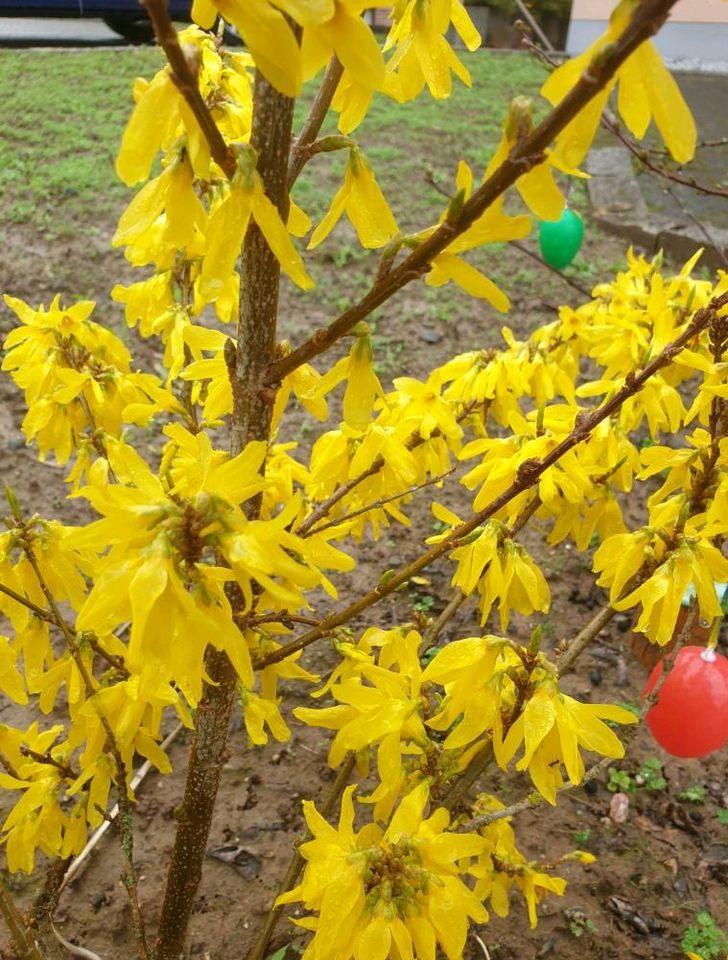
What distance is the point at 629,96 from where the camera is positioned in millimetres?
660

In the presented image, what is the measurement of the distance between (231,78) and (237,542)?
1022mm

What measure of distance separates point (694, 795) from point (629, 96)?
1970 mm

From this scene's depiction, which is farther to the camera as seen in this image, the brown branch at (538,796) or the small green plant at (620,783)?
the small green plant at (620,783)

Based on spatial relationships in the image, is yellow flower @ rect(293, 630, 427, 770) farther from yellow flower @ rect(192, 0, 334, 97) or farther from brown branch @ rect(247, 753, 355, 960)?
yellow flower @ rect(192, 0, 334, 97)

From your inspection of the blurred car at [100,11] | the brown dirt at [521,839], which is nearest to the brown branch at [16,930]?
the brown dirt at [521,839]

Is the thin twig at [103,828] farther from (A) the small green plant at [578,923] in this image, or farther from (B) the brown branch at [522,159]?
(B) the brown branch at [522,159]

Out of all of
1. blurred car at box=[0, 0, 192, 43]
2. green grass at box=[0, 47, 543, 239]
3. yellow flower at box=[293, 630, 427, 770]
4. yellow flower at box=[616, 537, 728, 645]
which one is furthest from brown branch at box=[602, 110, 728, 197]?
blurred car at box=[0, 0, 192, 43]

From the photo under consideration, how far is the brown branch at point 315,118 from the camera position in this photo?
950 mm

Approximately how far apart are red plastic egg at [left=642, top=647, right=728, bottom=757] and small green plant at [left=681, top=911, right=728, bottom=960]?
54 centimetres

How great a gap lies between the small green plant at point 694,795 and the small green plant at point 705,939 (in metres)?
0.32

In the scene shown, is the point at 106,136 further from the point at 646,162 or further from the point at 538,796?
the point at 538,796

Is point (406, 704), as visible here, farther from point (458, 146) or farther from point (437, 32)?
point (458, 146)

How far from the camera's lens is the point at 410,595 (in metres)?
2.68

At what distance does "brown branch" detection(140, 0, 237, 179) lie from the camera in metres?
0.65
